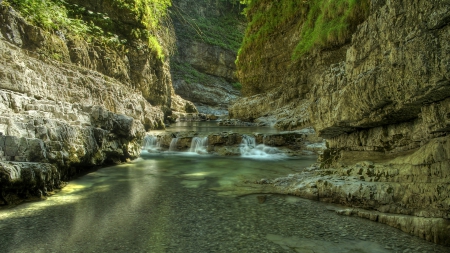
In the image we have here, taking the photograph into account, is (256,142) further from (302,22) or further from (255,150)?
(302,22)

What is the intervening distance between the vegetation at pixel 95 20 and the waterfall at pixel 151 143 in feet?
21.6

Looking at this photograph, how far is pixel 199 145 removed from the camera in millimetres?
13648

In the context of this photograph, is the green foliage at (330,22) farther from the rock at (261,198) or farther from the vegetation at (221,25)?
the vegetation at (221,25)

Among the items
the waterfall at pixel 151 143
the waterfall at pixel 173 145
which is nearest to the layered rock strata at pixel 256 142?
the waterfall at pixel 173 145

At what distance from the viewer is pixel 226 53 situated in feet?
169

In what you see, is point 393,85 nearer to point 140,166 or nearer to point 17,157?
point 17,157

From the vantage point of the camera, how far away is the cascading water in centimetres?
1207

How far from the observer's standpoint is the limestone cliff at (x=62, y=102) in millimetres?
5352

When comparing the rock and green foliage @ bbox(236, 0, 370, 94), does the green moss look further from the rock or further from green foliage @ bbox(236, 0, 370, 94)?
the rock

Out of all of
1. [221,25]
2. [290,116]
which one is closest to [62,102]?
[290,116]

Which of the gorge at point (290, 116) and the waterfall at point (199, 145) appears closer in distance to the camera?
the gorge at point (290, 116)

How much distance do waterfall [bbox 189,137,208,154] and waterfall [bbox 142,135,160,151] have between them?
183cm

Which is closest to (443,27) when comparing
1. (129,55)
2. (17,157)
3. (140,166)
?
(17,157)

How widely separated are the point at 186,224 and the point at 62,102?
6.88 m
